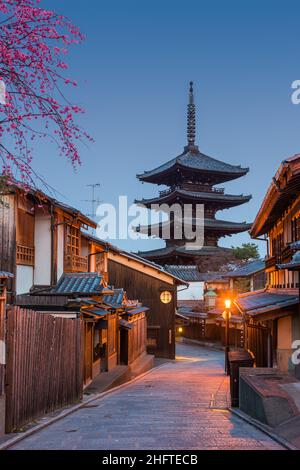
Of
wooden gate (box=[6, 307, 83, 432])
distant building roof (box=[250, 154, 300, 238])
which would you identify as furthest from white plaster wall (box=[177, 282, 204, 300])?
wooden gate (box=[6, 307, 83, 432])

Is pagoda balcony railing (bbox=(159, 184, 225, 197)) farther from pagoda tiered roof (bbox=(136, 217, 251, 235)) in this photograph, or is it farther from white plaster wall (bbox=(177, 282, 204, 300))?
white plaster wall (bbox=(177, 282, 204, 300))

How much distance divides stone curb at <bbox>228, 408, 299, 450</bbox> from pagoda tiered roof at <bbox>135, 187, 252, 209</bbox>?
145ft

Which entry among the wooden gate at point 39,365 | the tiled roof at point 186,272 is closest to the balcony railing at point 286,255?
the wooden gate at point 39,365

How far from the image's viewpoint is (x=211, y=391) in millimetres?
18078

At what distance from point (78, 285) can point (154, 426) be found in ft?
27.9

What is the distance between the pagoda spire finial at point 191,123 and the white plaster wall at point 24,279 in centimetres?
4745

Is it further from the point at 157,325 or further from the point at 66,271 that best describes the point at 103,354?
the point at 157,325

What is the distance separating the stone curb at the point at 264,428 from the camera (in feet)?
27.9

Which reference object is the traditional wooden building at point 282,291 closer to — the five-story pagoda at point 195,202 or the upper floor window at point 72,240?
the upper floor window at point 72,240

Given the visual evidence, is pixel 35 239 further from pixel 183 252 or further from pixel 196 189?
pixel 196 189

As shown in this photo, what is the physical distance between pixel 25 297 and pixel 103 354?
612 cm

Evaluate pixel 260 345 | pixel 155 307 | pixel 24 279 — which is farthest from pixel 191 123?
pixel 24 279

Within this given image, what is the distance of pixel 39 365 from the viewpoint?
11383 mm
